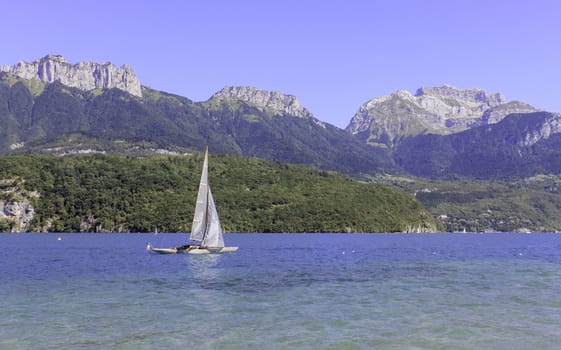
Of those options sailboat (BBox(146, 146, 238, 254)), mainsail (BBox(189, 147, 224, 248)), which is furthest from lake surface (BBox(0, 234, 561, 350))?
sailboat (BBox(146, 146, 238, 254))

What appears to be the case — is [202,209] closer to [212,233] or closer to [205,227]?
[205,227]

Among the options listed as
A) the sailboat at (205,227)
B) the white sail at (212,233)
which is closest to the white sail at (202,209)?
the sailboat at (205,227)

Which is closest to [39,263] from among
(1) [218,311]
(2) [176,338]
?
(1) [218,311]

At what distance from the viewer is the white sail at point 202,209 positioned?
9012 cm

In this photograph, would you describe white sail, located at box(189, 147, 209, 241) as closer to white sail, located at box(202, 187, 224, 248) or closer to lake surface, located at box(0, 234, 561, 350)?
white sail, located at box(202, 187, 224, 248)

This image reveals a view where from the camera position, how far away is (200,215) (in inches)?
3615

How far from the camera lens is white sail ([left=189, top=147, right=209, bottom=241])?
90.1 meters

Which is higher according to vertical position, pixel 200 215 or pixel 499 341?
pixel 200 215

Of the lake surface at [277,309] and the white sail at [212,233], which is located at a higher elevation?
the white sail at [212,233]

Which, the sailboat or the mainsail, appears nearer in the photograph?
the mainsail

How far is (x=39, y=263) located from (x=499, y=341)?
68.1 m

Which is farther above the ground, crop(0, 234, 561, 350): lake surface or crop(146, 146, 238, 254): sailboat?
crop(146, 146, 238, 254): sailboat

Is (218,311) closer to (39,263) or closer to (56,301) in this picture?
(56,301)

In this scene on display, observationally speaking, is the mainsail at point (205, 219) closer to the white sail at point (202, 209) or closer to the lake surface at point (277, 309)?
the white sail at point (202, 209)
